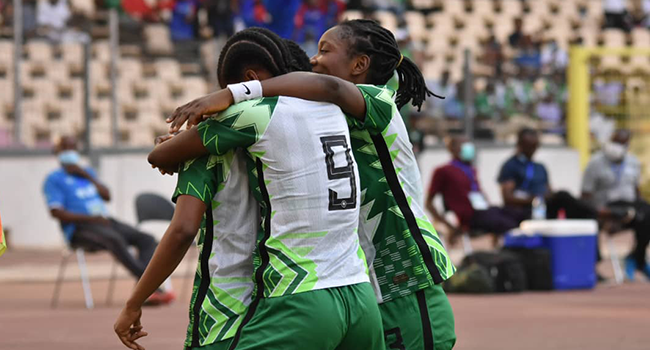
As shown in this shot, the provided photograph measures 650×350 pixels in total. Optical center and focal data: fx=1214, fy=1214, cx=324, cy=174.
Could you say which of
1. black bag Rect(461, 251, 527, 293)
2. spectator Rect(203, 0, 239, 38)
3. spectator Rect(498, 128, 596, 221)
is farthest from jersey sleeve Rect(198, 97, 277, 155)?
spectator Rect(203, 0, 239, 38)

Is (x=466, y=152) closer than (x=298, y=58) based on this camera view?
No

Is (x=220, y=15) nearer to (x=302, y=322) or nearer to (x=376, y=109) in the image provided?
(x=376, y=109)

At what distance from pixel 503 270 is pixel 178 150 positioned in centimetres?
853

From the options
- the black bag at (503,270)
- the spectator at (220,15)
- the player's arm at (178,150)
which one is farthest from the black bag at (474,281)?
the spectator at (220,15)

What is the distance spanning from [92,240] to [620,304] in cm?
459

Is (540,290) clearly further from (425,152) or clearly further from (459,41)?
(459,41)

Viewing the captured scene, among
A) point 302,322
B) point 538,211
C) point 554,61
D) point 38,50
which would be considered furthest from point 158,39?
point 302,322

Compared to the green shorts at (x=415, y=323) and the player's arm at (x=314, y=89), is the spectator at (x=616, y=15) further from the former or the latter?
the player's arm at (x=314, y=89)

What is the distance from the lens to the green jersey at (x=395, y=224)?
372cm

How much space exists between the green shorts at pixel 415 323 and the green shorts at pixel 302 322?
599 millimetres

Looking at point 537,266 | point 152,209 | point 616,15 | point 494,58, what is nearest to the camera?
point 152,209

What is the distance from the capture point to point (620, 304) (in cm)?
1049

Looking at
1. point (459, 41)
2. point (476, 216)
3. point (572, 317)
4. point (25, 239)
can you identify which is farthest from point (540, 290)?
point (459, 41)

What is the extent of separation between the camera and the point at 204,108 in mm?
3150
